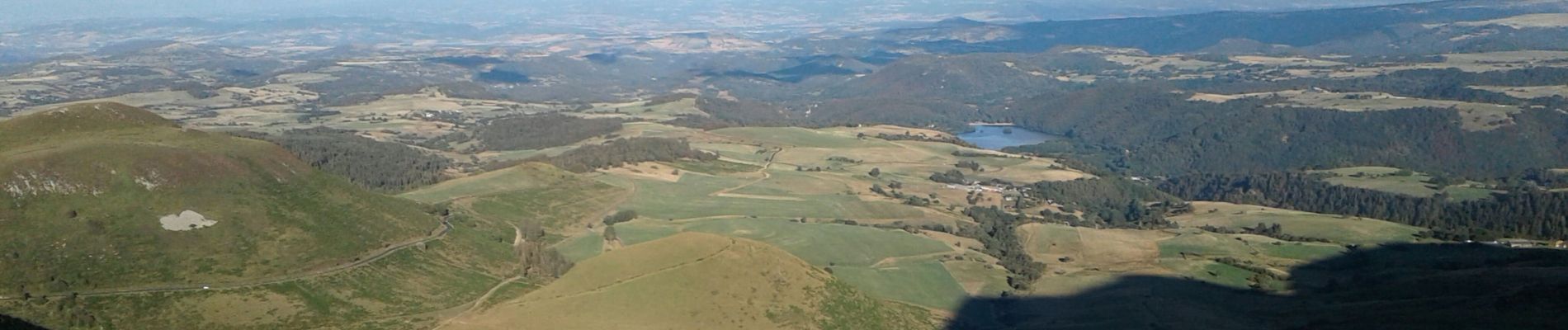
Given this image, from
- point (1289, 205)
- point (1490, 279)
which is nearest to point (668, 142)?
point (1289, 205)

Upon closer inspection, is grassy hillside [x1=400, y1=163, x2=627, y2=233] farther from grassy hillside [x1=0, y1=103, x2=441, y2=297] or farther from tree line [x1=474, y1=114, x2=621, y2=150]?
tree line [x1=474, y1=114, x2=621, y2=150]

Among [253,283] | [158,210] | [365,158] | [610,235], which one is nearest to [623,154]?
[365,158]

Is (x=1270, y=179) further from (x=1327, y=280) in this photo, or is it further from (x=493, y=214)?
(x=493, y=214)

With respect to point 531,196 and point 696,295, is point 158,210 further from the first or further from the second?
point 531,196

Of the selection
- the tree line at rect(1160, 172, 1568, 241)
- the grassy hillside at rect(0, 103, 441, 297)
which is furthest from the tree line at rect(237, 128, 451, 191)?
the tree line at rect(1160, 172, 1568, 241)

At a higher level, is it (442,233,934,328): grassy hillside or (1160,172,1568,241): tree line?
(442,233,934,328): grassy hillside

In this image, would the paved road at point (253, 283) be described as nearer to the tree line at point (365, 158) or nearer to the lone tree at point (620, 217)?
the lone tree at point (620, 217)
